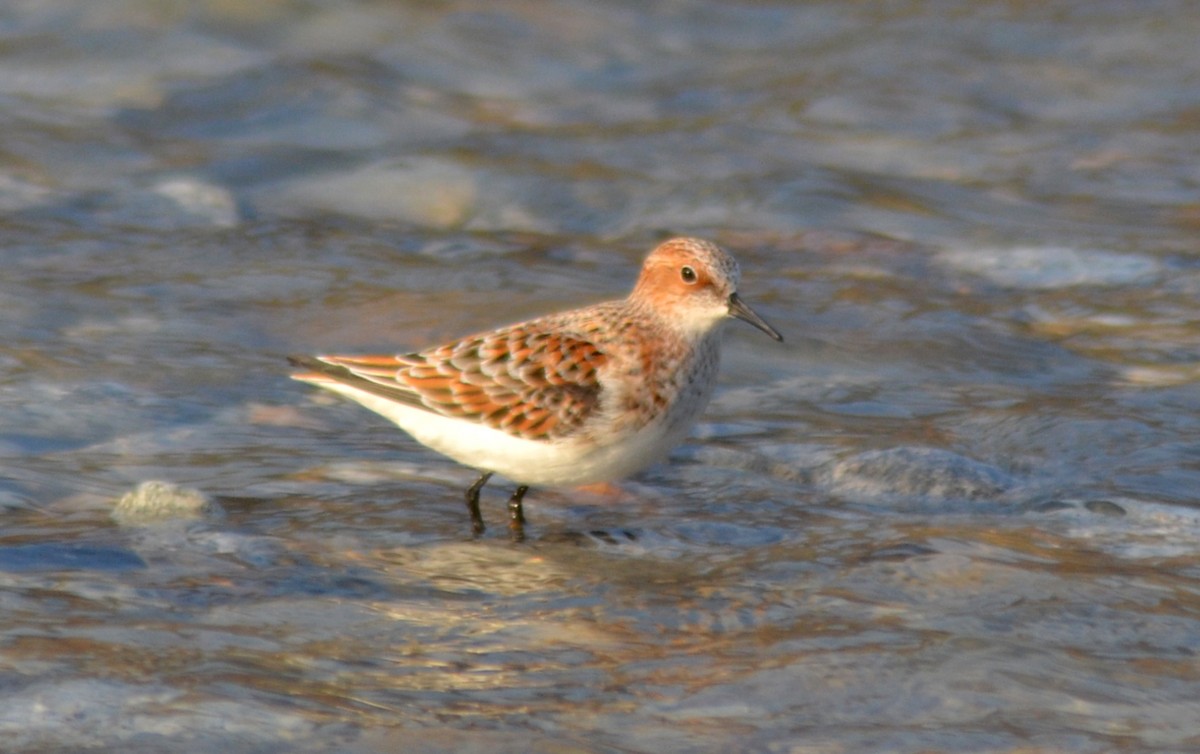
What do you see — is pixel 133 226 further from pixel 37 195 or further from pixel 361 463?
pixel 361 463

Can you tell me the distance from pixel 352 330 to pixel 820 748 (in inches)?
195

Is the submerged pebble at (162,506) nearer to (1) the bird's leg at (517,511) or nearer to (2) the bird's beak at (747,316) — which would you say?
(1) the bird's leg at (517,511)

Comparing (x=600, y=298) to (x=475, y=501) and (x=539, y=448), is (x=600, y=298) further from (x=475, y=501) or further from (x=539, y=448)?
(x=539, y=448)

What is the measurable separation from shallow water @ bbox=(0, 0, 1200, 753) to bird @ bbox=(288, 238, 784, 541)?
1.06 ft

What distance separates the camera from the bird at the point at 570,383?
6.69 meters

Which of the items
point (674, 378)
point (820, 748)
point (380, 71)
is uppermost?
point (380, 71)

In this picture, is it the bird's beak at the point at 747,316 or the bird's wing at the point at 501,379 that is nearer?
the bird's wing at the point at 501,379

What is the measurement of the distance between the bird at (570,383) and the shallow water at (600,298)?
0.32 meters

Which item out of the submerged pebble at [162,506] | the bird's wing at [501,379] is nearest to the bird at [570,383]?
the bird's wing at [501,379]

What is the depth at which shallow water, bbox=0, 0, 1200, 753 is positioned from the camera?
208 inches

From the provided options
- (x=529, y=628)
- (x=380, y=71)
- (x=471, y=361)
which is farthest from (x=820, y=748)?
(x=380, y=71)

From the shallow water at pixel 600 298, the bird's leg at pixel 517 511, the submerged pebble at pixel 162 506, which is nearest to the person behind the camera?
the shallow water at pixel 600 298

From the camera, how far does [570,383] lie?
677cm

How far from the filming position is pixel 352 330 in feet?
30.6
